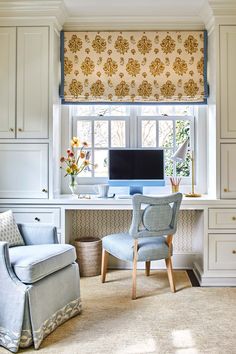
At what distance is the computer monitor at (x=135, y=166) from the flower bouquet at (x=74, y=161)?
0.30 meters

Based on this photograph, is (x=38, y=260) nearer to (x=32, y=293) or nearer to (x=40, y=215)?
(x=32, y=293)

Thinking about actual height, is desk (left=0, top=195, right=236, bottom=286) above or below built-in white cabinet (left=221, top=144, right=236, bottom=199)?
below

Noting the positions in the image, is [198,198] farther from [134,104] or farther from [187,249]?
[134,104]

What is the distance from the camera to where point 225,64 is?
130 inches

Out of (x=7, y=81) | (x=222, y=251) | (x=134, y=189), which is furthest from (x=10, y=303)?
(x=7, y=81)

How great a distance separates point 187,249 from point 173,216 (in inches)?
36.0

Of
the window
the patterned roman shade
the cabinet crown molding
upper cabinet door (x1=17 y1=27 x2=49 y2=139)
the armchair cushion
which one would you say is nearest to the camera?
the armchair cushion

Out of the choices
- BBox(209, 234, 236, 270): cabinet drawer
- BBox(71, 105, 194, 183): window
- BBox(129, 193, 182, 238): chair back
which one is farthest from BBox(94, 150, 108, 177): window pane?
BBox(209, 234, 236, 270): cabinet drawer

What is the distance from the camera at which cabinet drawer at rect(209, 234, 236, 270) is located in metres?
3.28

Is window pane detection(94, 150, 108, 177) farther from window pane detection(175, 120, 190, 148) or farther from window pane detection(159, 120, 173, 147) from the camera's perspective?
window pane detection(175, 120, 190, 148)

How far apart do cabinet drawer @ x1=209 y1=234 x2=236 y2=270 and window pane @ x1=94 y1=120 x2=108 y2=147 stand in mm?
1498

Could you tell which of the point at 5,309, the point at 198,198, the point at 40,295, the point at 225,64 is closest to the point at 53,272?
the point at 40,295

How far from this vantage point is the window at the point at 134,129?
3.86 meters

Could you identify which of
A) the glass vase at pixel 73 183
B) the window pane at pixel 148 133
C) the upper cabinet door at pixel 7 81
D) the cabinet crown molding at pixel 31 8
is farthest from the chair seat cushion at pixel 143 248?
the cabinet crown molding at pixel 31 8
